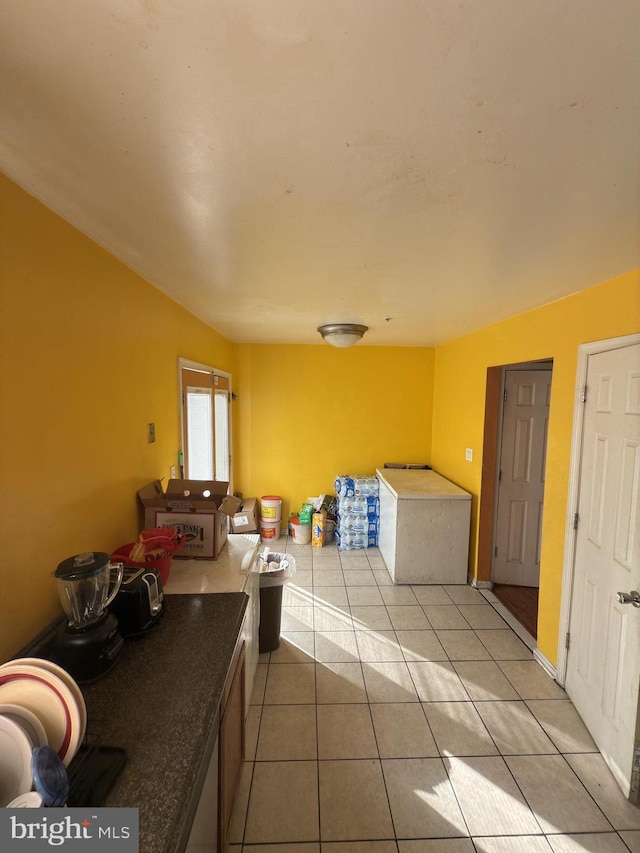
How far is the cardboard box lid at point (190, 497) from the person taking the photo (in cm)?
193

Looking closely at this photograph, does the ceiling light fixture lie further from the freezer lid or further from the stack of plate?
the stack of plate

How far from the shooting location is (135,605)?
1.29 meters

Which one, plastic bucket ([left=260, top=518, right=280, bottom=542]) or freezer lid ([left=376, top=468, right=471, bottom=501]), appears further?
plastic bucket ([left=260, top=518, right=280, bottom=542])

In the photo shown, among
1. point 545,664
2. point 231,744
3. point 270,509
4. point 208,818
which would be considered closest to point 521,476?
point 545,664

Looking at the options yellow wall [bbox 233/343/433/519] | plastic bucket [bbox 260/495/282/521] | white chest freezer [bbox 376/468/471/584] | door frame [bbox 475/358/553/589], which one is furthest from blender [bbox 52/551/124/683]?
yellow wall [bbox 233/343/433/519]

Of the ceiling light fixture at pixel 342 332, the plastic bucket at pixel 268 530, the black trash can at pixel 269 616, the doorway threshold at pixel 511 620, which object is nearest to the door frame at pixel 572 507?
the doorway threshold at pixel 511 620

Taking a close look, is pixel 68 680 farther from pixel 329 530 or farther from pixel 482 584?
pixel 329 530

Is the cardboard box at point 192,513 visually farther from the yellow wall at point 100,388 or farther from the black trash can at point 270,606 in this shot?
the black trash can at point 270,606

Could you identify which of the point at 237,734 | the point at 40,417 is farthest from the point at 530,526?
the point at 40,417

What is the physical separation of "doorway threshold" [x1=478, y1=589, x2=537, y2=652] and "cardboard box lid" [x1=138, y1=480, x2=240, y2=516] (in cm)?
234

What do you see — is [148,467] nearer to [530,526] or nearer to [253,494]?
[253,494]

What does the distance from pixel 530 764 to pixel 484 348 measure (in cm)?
283

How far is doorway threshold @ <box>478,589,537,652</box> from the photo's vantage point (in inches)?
105

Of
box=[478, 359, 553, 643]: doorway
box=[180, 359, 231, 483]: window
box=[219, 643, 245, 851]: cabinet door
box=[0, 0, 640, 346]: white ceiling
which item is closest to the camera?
box=[0, 0, 640, 346]: white ceiling
